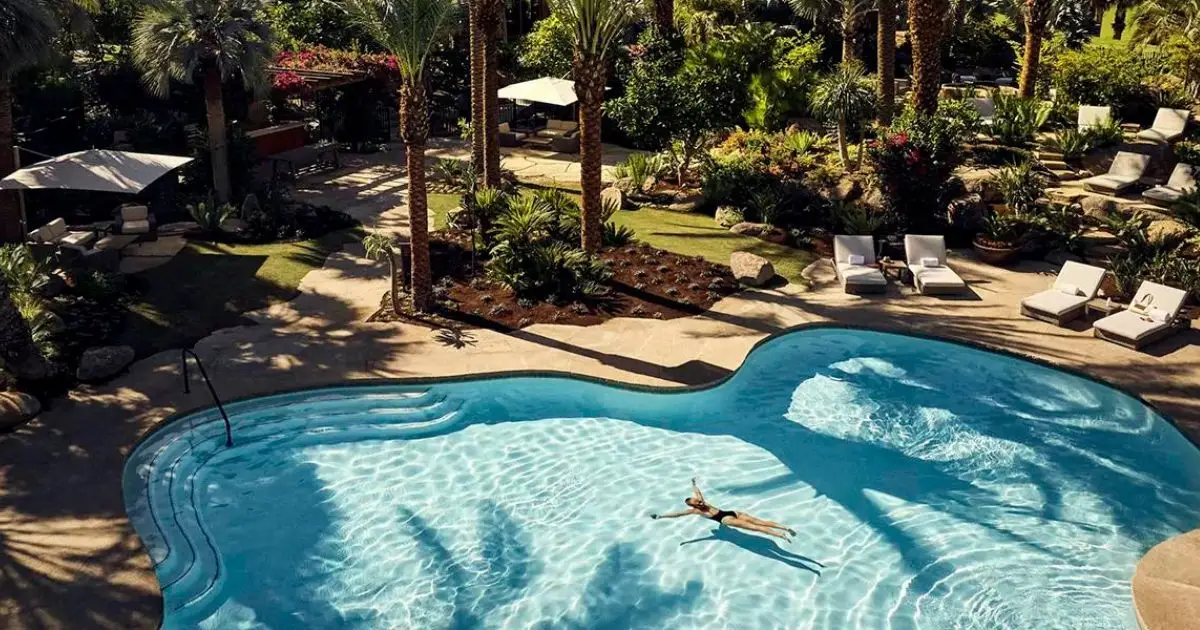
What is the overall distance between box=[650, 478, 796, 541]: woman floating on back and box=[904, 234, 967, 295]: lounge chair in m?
9.00

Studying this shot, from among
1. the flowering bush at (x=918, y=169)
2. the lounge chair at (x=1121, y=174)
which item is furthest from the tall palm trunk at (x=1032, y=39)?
the flowering bush at (x=918, y=169)

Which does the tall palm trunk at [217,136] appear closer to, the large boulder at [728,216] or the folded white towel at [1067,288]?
the large boulder at [728,216]

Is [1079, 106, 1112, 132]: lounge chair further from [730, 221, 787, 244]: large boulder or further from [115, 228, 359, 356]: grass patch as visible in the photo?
Answer: [115, 228, 359, 356]: grass patch

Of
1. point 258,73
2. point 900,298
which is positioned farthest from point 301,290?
point 900,298

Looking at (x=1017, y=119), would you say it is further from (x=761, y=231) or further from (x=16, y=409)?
(x=16, y=409)

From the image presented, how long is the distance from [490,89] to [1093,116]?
17168 millimetres

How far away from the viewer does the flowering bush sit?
22438 millimetres

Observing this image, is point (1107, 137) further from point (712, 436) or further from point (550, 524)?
point (550, 524)

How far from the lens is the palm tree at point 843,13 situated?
34438 millimetres

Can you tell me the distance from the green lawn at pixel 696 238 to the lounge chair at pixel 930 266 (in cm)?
227

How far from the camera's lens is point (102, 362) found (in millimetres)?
15547

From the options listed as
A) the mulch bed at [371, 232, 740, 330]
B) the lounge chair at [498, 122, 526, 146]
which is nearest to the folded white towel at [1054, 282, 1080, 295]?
the mulch bed at [371, 232, 740, 330]

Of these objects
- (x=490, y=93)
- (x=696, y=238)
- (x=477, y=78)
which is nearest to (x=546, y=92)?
(x=477, y=78)

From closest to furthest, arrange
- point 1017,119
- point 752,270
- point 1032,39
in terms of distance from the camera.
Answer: point 752,270 < point 1017,119 < point 1032,39
